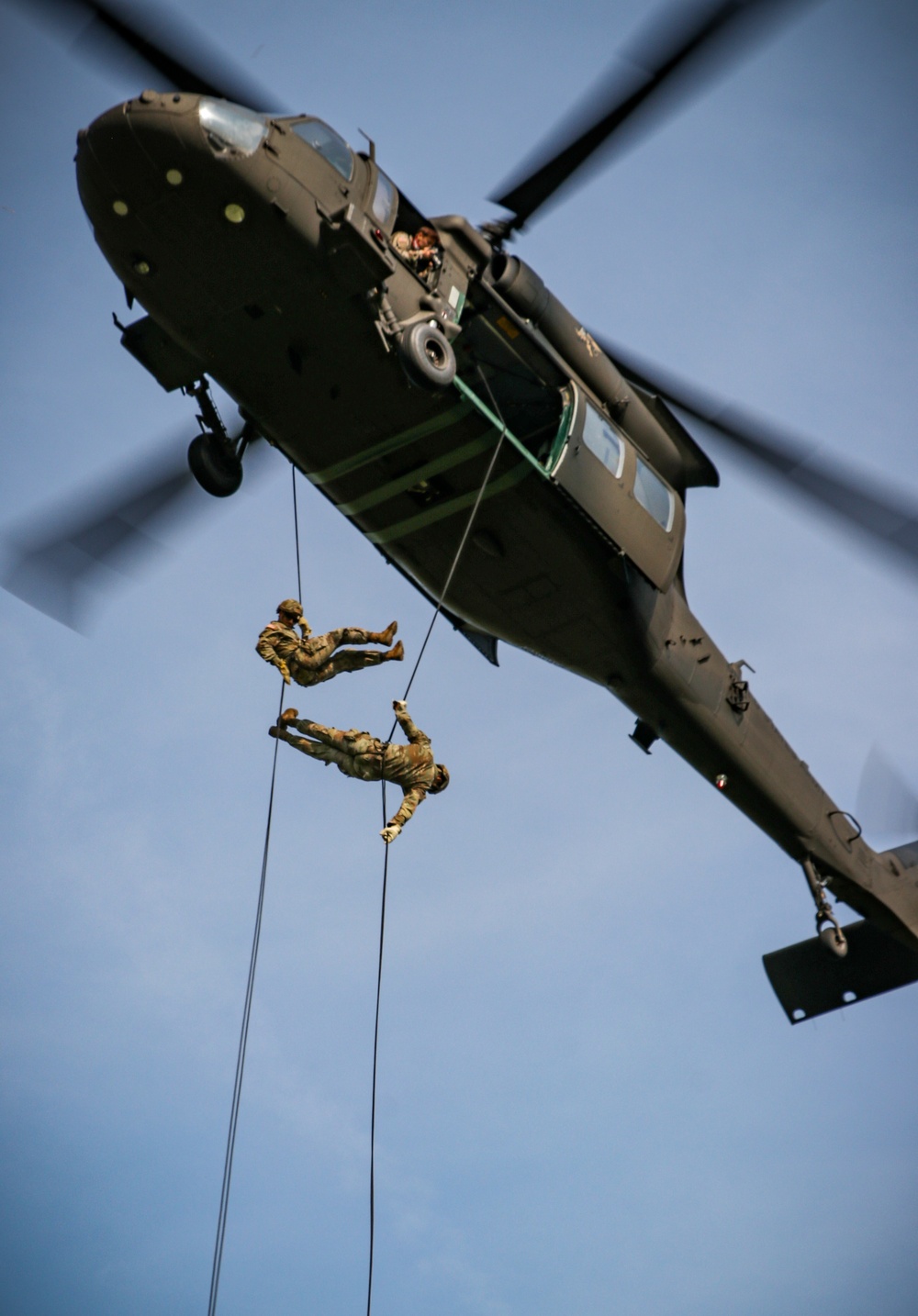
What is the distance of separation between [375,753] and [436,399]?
10.1 ft

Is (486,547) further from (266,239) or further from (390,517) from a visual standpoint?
(266,239)

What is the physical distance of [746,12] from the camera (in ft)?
35.3

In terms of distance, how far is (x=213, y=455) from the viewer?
40.6ft

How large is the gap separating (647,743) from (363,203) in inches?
260

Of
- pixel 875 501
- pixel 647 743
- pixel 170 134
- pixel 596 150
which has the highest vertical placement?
pixel 596 150

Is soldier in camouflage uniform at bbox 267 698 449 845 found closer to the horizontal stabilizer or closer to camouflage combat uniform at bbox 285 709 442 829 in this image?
camouflage combat uniform at bbox 285 709 442 829

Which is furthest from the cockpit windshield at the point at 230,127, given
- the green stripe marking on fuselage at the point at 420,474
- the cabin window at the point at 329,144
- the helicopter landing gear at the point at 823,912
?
the helicopter landing gear at the point at 823,912

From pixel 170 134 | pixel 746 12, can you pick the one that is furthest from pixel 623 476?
pixel 170 134

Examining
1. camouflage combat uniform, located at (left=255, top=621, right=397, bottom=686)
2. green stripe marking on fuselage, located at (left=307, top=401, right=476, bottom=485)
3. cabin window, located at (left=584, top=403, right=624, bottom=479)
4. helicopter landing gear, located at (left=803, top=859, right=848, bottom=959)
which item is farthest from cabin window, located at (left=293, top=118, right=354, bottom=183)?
helicopter landing gear, located at (left=803, top=859, right=848, bottom=959)

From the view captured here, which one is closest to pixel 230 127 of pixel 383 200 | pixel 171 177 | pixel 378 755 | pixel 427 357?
pixel 171 177

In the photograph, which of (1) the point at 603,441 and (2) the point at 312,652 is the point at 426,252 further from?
(2) the point at 312,652

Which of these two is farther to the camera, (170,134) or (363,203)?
(363,203)

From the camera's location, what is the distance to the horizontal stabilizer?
1709cm

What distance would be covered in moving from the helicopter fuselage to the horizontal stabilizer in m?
2.25
